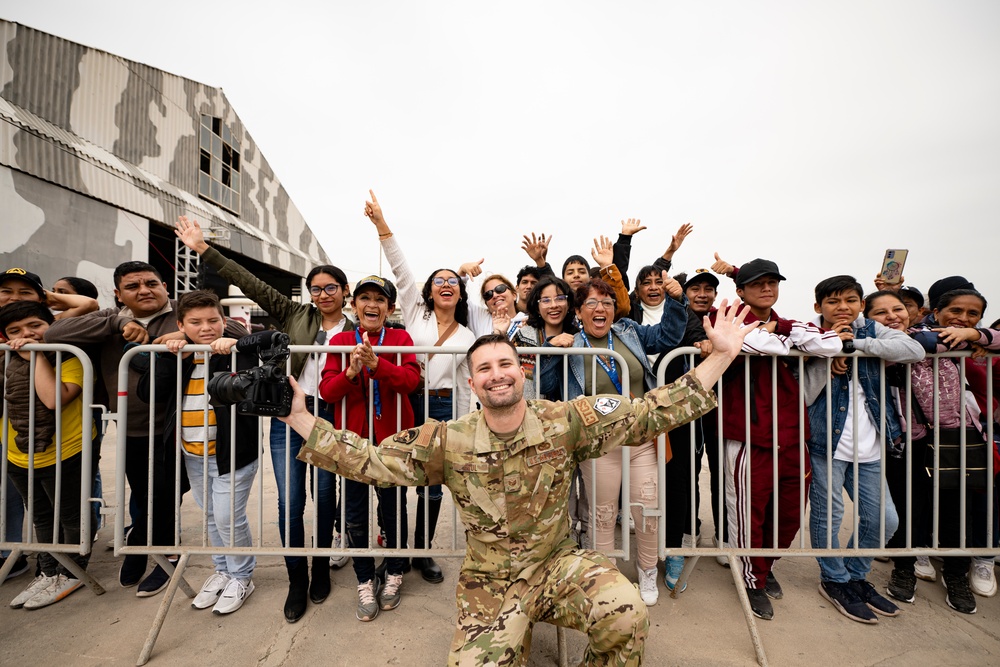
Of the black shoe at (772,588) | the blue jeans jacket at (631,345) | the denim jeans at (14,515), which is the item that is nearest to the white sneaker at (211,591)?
the denim jeans at (14,515)

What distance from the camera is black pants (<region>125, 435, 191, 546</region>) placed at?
2945 mm

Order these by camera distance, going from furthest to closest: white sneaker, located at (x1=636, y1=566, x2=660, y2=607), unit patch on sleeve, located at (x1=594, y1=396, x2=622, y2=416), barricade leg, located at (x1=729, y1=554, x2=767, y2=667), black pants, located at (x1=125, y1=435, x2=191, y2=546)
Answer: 1. black pants, located at (x1=125, y1=435, x2=191, y2=546)
2. white sneaker, located at (x1=636, y1=566, x2=660, y2=607)
3. barricade leg, located at (x1=729, y1=554, x2=767, y2=667)
4. unit patch on sleeve, located at (x1=594, y1=396, x2=622, y2=416)

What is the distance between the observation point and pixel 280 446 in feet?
9.53

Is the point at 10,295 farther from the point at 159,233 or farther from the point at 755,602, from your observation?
the point at 159,233

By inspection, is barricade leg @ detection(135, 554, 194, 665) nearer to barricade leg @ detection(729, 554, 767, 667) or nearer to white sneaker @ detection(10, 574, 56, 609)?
white sneaker @ detection(10, 574, 56, 609)

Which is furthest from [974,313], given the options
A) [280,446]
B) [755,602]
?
[280,446]

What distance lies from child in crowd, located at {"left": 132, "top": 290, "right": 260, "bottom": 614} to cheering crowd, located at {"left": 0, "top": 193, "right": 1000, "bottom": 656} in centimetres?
1

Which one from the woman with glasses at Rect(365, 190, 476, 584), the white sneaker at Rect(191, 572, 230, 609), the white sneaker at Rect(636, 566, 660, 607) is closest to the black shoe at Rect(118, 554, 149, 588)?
the white sneaker at Rect(191, 572, 230, 609)

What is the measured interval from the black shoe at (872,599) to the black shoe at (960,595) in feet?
1.42

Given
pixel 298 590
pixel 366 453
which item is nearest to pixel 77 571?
pixel 298 590

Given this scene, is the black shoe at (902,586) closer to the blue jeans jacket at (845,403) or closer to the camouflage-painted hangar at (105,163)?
the blue jeans jacket at (845,403)

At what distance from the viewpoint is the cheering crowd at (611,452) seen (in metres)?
2.72

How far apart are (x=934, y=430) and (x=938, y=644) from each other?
4.06ft

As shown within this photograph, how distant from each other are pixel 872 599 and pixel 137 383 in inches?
202
